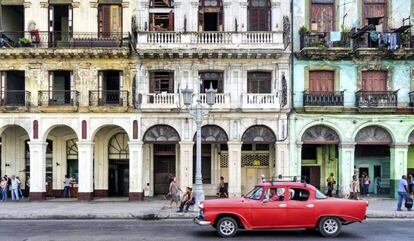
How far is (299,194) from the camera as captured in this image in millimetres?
16109

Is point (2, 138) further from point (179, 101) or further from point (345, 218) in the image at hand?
point (345, 218)

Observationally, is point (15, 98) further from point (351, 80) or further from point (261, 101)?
point (351, 80)

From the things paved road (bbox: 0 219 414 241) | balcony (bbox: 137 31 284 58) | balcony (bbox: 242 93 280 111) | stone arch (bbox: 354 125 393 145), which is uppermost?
balcony (bbox: 137 31 284 58)

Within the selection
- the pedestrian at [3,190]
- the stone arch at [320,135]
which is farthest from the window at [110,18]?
the stone arch at [320,135]

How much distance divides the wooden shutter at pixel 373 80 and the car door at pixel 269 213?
16452 millimetres

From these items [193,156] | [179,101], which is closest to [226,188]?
[193,156]

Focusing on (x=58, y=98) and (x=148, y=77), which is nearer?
(x=148, y=77)

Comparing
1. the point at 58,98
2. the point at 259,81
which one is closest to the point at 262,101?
the point at 259,81

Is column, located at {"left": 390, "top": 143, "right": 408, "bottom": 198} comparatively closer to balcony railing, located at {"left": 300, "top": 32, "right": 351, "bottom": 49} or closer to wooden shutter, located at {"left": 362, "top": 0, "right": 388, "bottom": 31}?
balcony railing, located at {"left": 300, "top": 32, "right": 351, "bottom": 49}

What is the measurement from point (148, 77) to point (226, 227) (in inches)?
613

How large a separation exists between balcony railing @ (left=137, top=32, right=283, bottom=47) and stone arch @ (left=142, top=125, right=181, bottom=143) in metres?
5.18

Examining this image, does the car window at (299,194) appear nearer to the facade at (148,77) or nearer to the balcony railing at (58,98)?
the facade at (148,77)

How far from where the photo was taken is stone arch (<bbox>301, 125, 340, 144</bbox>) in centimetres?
2980

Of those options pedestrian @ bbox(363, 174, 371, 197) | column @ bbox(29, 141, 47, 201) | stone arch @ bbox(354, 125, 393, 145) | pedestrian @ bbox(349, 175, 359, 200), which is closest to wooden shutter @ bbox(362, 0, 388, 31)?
stone arch @ bbox(354, 125, 393, 145)
